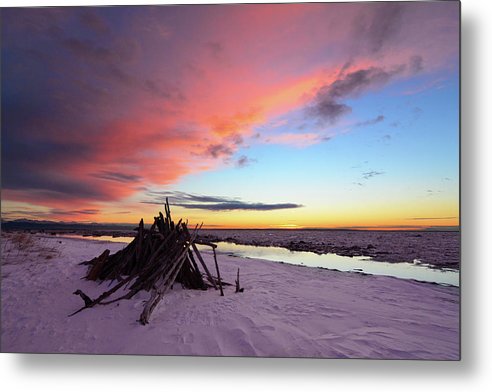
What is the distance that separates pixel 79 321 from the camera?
10.7 ft

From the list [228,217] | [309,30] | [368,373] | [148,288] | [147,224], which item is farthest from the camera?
[147,224]

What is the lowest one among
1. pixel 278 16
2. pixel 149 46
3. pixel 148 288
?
pixel 148 288

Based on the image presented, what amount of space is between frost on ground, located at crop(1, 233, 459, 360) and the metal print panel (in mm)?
22

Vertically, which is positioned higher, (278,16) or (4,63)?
(278,16)

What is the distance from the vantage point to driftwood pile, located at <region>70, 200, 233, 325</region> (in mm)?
3881

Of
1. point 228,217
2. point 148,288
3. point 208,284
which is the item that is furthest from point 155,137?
point 208,284

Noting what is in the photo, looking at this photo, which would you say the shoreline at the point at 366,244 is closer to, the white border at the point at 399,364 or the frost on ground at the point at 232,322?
the white border at the point at 399,364

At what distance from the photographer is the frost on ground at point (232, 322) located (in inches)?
119

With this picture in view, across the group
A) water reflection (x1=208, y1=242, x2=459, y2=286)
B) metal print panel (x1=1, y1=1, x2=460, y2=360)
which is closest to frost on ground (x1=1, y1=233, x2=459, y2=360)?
metal print panel (x1=1, y1=1, x2=460, y2=360)

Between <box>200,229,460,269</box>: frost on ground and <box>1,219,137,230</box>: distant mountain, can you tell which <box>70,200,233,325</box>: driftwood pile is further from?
<box>200,229,460,269</box>: frost on ground

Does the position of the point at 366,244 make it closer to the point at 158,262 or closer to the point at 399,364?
the point at 399,364

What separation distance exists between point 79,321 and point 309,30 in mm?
4402

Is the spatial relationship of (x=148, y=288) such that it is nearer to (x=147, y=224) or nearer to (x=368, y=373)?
(x=147, y=224)

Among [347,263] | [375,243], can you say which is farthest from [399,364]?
[375,243]
